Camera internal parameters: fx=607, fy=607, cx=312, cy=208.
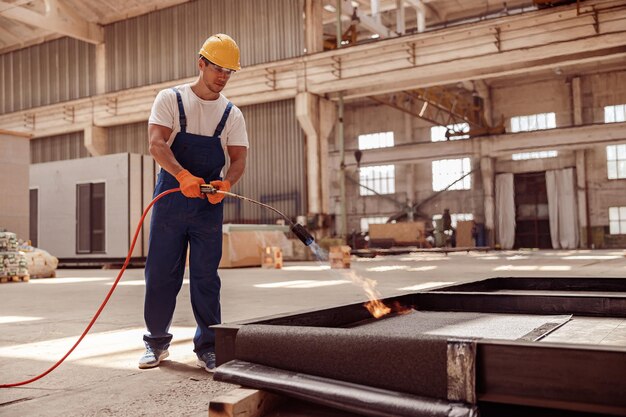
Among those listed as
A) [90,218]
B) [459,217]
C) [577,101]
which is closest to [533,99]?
[577,101]

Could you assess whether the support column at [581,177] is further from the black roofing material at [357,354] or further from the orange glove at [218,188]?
the black roofing material at [357,354]

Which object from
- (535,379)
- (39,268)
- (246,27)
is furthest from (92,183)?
(535,379)

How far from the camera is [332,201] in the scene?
94.6 ft

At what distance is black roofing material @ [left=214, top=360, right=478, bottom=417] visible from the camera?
158 cm

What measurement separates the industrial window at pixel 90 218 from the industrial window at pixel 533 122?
1705 centimetres

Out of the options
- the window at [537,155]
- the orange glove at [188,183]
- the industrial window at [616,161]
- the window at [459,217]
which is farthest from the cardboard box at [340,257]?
the industrial window at [616,161]

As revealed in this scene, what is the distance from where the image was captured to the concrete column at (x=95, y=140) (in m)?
20.0

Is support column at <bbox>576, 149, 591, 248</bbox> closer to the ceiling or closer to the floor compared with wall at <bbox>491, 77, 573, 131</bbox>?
closer to the floor

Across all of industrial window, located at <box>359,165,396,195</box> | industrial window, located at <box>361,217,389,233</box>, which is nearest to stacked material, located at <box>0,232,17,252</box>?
industrial window, located at <box>359,165,396,195</box>

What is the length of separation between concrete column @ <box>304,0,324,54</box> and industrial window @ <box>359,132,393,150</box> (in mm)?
10990

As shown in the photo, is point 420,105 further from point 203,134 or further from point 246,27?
point 203,134

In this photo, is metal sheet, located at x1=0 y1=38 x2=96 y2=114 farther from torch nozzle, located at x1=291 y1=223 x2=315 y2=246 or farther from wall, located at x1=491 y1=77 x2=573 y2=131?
torch nozzle, located at x1=291 y1=223 x2=315 y2=246

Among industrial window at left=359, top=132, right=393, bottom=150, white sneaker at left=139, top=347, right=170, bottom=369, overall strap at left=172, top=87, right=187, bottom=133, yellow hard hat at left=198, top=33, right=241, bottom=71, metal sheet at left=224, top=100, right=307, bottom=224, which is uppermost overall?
industrial window at left=359, top=132, right=393, bottom=150

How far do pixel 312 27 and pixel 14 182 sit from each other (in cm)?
870
